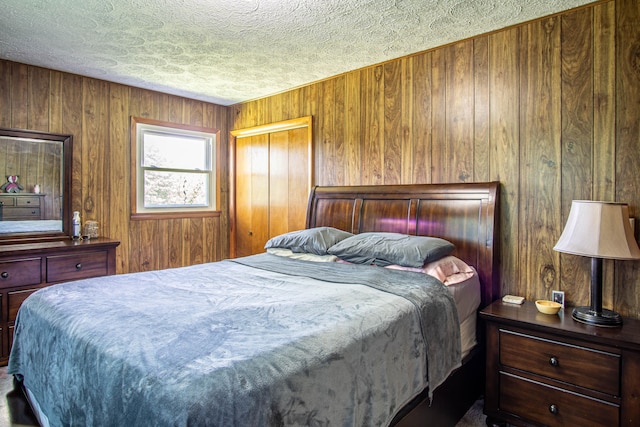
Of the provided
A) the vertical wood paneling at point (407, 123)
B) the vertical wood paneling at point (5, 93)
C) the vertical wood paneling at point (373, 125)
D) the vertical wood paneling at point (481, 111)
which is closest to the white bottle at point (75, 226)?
the vertical wood paneling at point (5, 93)

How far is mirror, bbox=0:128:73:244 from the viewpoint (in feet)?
10.9

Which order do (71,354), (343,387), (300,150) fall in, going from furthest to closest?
1. (300,150)
2. (71,354)
3. (343,387)

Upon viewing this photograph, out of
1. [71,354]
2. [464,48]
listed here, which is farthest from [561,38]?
[71,354]

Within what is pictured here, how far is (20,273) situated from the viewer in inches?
119

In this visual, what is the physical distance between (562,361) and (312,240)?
180cm

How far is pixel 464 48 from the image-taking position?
2.87 metres

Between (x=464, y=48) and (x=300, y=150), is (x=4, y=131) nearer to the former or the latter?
(x=300, y=150)

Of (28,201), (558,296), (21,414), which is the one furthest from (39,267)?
(558,296)

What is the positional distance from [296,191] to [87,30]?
225cm

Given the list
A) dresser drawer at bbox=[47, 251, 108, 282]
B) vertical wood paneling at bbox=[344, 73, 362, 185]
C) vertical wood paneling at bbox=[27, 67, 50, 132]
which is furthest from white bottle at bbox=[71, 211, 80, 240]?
vertical wood paneling at bbox=[344, 73, 362, 185]

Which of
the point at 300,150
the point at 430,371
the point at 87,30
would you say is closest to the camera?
the point at 430,371

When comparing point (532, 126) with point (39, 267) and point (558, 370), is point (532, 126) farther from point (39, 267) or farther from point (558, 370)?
point (39, 267)

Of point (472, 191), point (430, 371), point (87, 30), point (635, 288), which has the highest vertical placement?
point (87, 30)

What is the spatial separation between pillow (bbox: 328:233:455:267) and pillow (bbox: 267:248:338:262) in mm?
55
